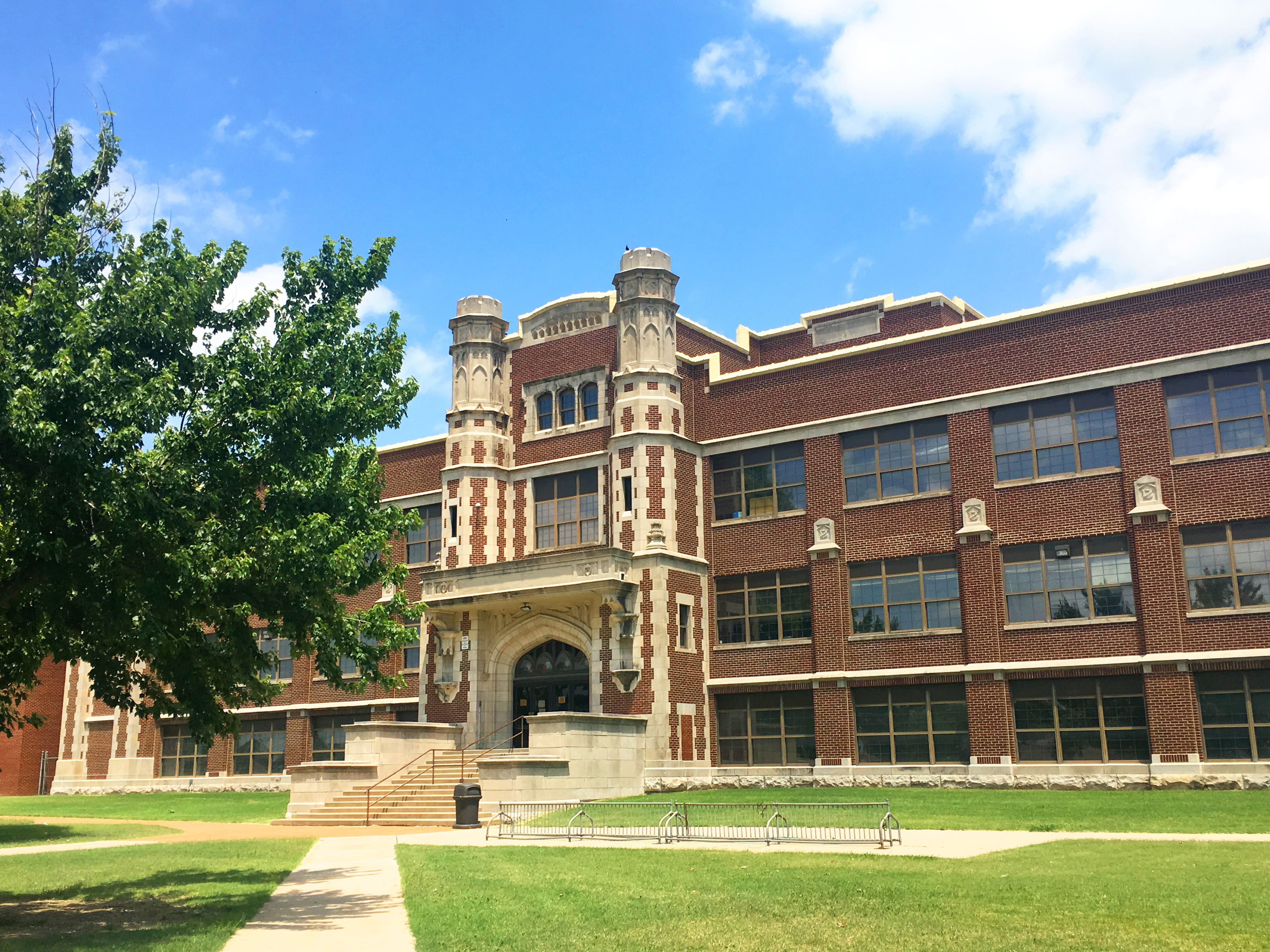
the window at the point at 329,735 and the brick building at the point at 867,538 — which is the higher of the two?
the brick building at the point at 867,538

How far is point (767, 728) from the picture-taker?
109 ft

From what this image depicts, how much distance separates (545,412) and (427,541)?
653 cm

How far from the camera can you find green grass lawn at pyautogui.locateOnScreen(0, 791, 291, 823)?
31234 millimetres

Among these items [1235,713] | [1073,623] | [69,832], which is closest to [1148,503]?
[1073,623]

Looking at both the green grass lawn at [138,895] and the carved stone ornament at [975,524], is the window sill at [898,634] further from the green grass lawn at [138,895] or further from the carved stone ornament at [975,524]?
the green grass lawn at [138,895]

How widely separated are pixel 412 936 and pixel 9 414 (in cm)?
617

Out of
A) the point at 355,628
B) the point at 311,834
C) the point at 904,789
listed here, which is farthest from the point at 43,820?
the point at 904,789

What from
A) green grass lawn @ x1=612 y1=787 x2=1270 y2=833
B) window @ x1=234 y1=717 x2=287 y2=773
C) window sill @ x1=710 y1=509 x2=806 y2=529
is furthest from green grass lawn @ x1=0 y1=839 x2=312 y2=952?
window @ x1=234 y1=717 x2=287 y2=773

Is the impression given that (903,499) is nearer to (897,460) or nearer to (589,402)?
(897,460)

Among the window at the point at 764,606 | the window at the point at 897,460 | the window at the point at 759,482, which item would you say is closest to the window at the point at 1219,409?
the window at the point at 897,460

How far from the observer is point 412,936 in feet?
35.8

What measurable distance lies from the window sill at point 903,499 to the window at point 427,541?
48.0 feet

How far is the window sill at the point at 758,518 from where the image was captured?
1335 inches

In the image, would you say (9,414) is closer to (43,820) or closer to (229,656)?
(229,656)
